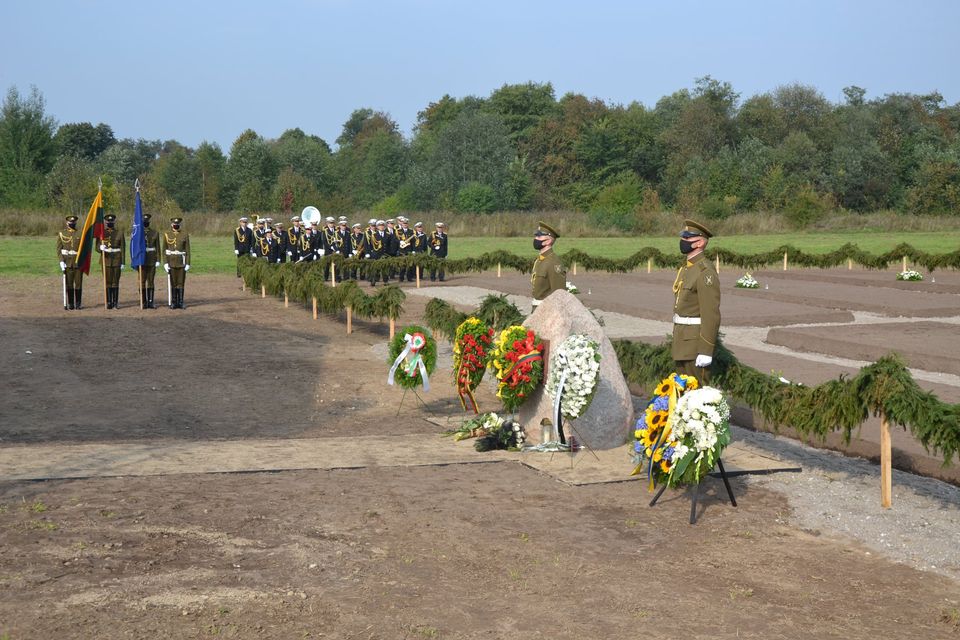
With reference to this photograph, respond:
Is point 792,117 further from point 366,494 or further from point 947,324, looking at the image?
point 366,494

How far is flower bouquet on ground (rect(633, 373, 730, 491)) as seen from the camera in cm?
805

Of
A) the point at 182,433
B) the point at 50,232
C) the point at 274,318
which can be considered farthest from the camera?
the point at 50,232

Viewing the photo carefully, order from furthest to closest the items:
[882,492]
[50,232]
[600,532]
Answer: [50,232] < [882,492] < [600,532]

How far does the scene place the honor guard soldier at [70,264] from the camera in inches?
870

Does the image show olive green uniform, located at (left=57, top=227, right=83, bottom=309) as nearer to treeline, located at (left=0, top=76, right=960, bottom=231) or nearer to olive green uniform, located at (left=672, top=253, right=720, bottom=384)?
olive green uniform, located at (left=672, top=253, right=720, bottom=384)

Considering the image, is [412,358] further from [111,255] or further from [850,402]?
[111,255]

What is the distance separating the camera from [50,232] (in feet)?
163

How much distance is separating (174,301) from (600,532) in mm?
16996

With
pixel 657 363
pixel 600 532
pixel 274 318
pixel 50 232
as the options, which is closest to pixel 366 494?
pixel 600 532

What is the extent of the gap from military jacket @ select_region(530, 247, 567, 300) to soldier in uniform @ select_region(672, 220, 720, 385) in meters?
3.15

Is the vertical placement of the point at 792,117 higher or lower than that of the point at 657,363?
higher

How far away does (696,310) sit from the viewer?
9.95m

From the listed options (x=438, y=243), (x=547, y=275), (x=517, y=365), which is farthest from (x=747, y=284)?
(x=517, y=365)

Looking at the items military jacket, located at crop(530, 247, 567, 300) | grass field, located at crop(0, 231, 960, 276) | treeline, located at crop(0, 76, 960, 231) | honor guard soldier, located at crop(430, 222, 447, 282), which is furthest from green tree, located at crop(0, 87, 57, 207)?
military jacket, located at crop(530, 247, 567, 300)
